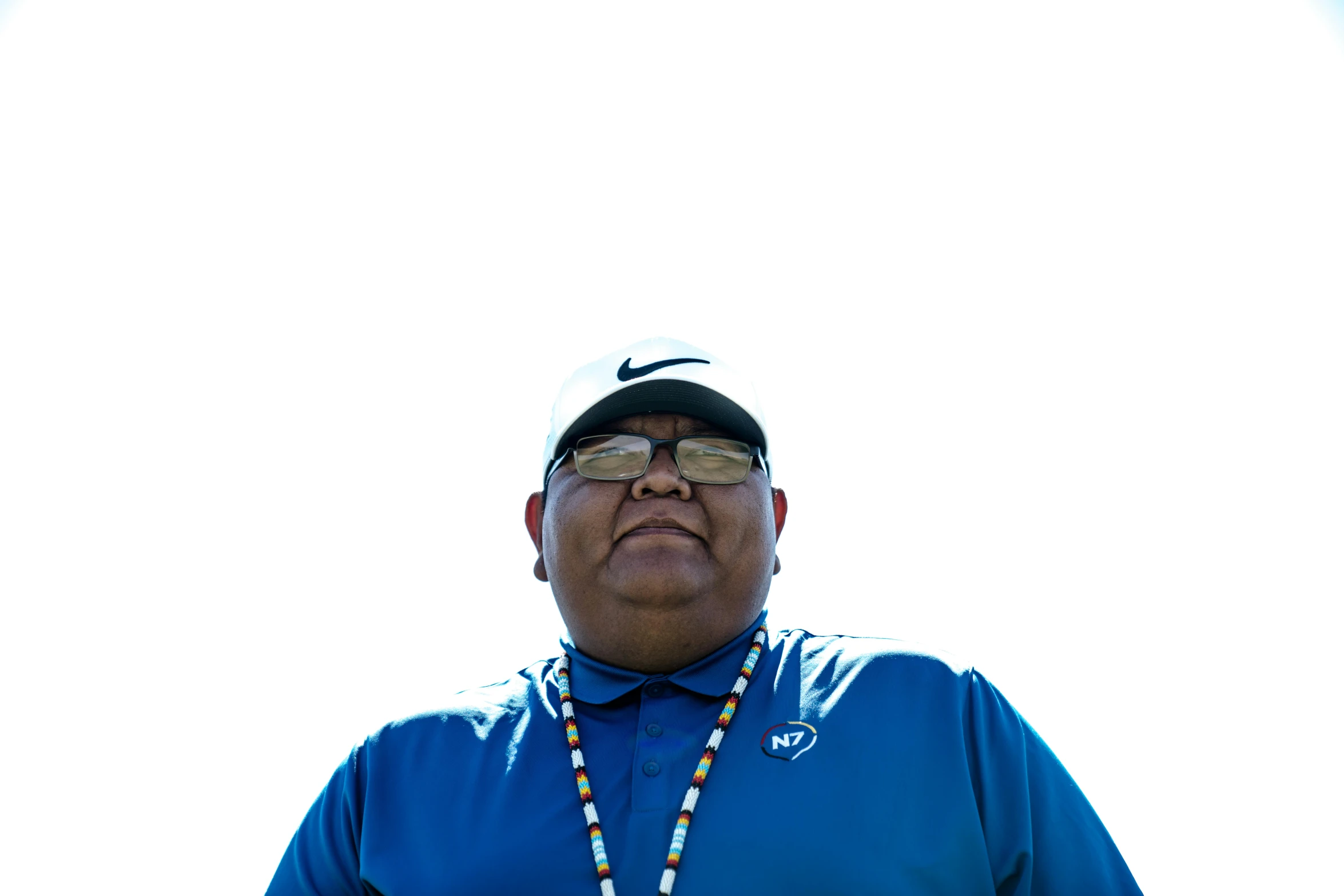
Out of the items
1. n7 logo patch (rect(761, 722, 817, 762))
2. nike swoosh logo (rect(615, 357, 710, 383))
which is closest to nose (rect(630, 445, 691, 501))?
nike swoosh logo (rect(615, 357, 710, 383))

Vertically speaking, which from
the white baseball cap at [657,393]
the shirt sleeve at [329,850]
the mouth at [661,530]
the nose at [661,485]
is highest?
the white baseball cap at [657,393]

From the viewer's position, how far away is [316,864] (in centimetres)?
312

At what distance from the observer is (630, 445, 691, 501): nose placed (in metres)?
3.35

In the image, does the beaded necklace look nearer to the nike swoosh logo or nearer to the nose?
the nose

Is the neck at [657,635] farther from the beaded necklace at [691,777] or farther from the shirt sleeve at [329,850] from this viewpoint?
the shirt sleeve at [329,850]

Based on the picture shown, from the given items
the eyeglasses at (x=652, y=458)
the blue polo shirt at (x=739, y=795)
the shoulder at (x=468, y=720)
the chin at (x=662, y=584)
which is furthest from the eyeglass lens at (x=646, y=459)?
the shoulder at (x=468, y=720)

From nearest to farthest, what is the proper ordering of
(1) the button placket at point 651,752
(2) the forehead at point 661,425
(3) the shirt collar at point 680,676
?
(1) the button placket at point 651,752 → (3) the shirt collar at point 680,676 → (2) the forehead at point 661,425

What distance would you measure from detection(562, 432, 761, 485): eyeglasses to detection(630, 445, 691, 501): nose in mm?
23

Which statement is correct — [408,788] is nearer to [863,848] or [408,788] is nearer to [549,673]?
[549,673]

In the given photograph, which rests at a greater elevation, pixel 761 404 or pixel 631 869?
pixel 761 404

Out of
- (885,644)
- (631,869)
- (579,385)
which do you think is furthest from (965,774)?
(579,385)

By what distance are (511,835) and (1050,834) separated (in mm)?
1419

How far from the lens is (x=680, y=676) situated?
321 cm

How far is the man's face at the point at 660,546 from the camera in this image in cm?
325
